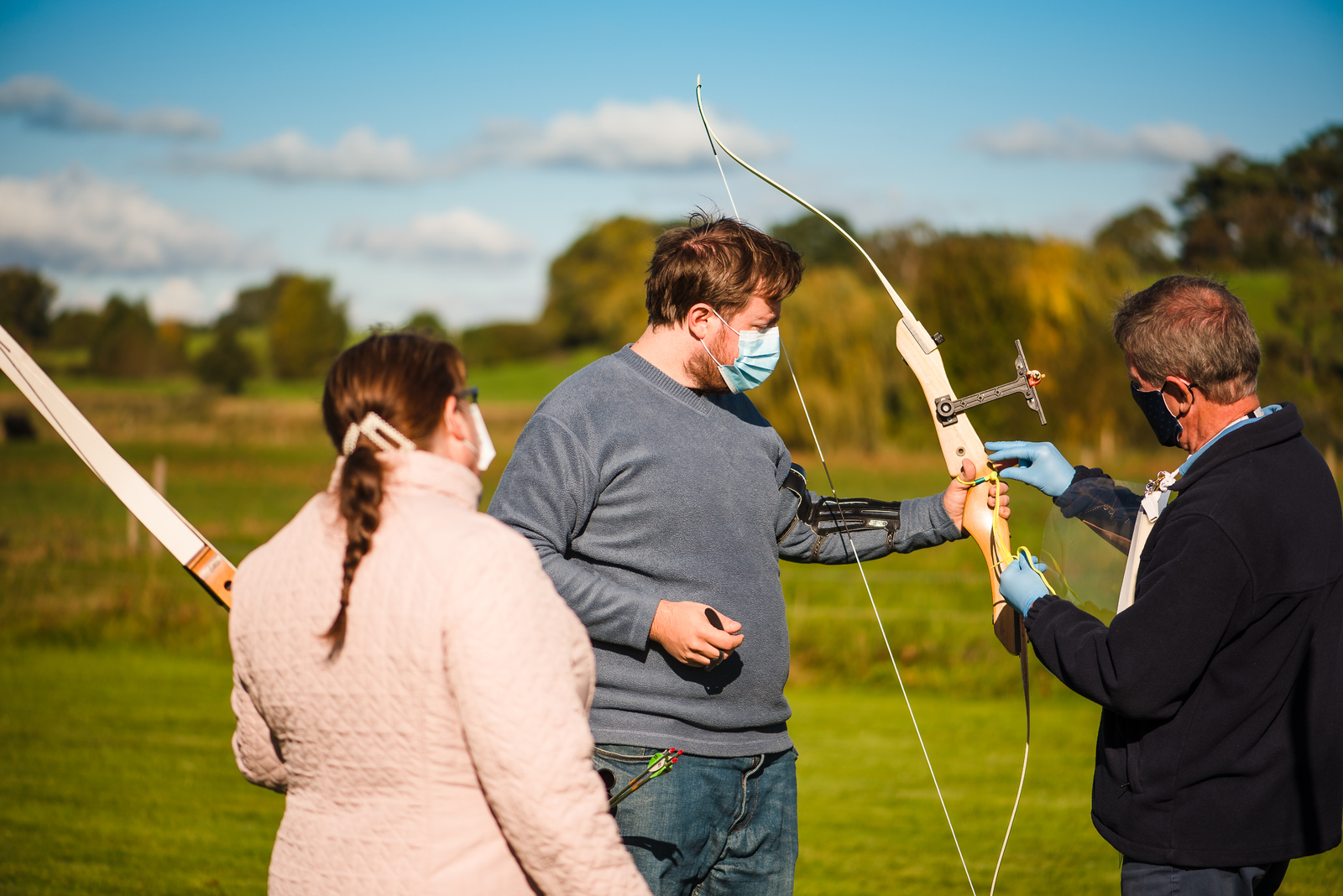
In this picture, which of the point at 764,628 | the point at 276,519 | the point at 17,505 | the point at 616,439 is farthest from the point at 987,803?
Result: the point at 17,505

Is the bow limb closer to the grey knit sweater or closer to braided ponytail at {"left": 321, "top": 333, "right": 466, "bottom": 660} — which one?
the grey knit sweater

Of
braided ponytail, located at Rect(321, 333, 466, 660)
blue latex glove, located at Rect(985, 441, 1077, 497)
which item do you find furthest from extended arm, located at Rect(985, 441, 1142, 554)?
braided ponytail, located at Rect(321, 333, 466, 660)

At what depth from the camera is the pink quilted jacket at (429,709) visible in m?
1.47

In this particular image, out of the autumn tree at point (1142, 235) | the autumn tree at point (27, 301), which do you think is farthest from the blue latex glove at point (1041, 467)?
the autumn tree at point (1142, 235)

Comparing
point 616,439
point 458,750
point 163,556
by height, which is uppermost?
point 616,439

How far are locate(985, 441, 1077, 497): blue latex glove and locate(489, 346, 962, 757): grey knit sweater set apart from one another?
0.66 meters

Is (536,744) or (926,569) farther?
(926,569)

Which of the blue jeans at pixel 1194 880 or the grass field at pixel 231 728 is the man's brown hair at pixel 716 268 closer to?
the grass field at pixel 231 728

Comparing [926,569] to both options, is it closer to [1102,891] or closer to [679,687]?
[1102,891]

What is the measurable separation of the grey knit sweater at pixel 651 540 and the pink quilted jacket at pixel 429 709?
0.82m

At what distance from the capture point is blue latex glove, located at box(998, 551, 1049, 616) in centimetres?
234

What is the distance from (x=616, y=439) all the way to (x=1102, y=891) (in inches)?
152

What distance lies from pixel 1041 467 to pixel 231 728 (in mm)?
7269

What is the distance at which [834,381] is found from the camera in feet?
86.8
